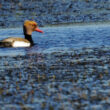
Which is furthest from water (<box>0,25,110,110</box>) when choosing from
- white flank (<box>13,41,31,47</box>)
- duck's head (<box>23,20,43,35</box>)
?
duck's head (<box>23,20,43,35</box>)

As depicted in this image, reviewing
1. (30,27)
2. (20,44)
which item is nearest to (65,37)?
(30,27)

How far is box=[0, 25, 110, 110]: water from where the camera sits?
830 cm

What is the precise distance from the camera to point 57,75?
10.5 meters

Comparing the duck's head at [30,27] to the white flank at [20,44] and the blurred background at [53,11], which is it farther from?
the blurred background at [53,11]

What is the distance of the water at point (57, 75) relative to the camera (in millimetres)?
8305

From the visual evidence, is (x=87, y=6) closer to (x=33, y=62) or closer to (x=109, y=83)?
(x=33, y=62)

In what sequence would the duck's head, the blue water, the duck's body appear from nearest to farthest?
the blue water
the duck's body
the duck's head

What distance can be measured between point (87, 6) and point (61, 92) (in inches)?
796

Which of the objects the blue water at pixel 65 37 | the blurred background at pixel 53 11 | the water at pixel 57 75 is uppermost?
the water at pixel 57 75

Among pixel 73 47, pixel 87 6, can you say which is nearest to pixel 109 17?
pixel 87 6

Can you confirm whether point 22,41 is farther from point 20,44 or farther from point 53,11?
point 53,11

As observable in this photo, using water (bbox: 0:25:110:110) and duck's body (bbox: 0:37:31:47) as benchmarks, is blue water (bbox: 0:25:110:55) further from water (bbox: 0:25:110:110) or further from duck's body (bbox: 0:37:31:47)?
duck's body (bbox: 0:37:31:47)

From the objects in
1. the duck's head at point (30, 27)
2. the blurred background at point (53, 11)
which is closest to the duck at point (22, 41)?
the duck's head at point (30, 27)

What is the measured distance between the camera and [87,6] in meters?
28.8
